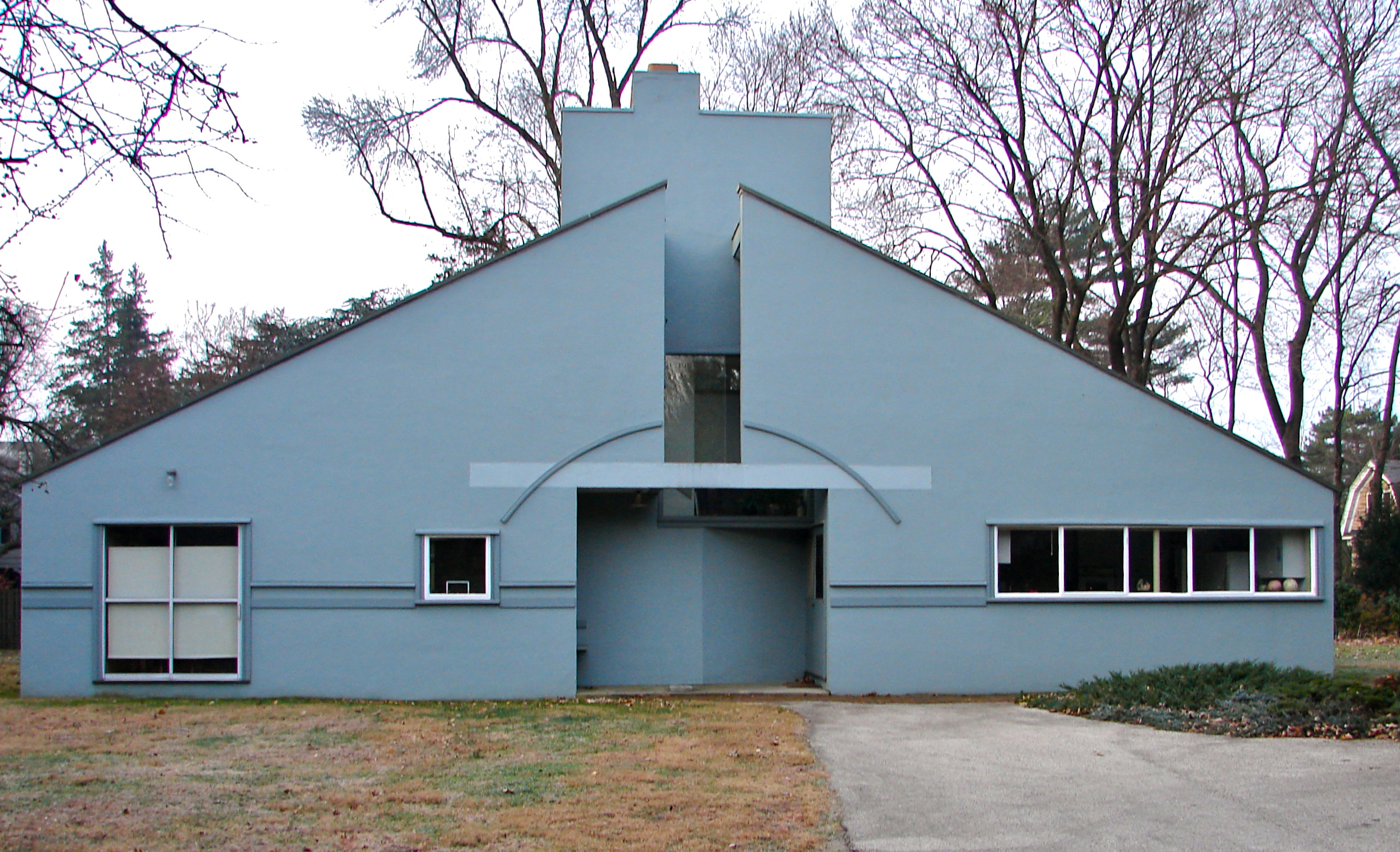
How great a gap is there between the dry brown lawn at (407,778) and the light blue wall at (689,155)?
8152 mm

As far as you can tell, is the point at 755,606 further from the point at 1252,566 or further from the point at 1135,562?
the point at 1252,566

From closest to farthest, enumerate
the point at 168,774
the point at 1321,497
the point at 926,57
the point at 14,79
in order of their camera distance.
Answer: the point at 14,79 → the point at 168,774 → the point at 1321,497 → the point at 926,57

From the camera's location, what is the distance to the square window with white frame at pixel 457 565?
15.2m

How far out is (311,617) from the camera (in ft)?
49.4

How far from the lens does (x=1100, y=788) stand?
911 centimetres

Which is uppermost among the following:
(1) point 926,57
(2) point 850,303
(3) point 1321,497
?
(1) point 926,57

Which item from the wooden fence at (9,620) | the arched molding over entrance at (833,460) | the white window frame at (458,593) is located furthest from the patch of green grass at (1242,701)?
the wooden fence at (9,620)

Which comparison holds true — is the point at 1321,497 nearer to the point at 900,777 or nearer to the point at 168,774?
the point at 900,777

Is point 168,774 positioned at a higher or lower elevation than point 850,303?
lower

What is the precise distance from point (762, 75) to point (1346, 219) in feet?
43.0

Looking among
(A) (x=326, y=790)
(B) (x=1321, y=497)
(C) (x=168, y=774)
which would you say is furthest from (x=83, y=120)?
(B) (x=1321, y=497)

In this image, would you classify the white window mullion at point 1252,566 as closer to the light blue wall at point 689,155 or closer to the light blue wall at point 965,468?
the light blue wall at point 965,468

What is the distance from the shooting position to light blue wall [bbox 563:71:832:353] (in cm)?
1873

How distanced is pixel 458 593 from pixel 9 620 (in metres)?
20.7
